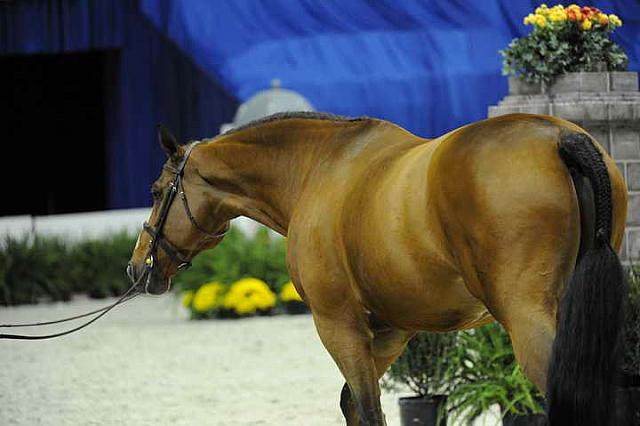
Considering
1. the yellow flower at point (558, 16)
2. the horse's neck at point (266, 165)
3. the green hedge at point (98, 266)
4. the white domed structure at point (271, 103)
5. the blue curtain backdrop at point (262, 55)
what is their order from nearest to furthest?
the horse's neck at point (266, 165) < the yellow flower at point (558, 16) < the green hedge at point (98, 266) < the blue curtain backdrop at point (262, 55) < the white domed structure at point (271, 103)

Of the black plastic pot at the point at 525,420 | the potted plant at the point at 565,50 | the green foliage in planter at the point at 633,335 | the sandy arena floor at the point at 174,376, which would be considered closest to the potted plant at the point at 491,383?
the black plastic pot at the point at 525,420

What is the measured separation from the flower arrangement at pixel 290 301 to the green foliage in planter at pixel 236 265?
128 mm

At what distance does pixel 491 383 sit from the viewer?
6.21m

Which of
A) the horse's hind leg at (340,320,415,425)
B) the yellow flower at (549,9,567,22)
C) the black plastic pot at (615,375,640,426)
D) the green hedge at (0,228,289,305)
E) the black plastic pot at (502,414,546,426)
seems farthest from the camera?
the green hedge at (0,228,289,305)

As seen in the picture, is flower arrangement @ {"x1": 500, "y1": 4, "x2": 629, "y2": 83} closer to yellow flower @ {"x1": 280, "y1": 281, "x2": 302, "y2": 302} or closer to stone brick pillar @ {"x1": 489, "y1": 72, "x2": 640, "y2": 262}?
stone brick pillar @ {"x1": 489, "y1": 72, "x2": 640, "y2": 262}

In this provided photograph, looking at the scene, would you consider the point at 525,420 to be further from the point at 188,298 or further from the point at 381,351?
the point at 188,298

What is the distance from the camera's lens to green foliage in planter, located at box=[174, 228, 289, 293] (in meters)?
14.5

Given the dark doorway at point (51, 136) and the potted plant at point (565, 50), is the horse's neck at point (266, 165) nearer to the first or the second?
the potted plant at point (565, 50)

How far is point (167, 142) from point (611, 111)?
318 cm

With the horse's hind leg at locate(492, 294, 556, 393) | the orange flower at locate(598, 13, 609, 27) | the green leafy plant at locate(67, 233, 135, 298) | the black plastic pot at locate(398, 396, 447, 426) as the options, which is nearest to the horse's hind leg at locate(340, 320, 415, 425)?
the horse's hind leg at locate(492, 294, 556, 393)

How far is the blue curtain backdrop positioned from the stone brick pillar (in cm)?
510

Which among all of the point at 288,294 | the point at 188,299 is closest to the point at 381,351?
the point at 288,294

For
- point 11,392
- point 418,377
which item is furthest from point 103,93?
point 418,377

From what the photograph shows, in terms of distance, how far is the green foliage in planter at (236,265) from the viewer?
47.6ft
